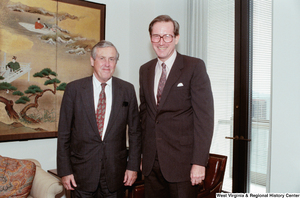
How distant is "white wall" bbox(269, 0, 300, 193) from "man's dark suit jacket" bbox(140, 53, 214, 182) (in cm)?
74

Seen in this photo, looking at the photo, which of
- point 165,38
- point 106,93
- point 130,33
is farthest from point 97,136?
point 130,33

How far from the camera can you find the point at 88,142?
1.92m

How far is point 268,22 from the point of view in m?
2.66

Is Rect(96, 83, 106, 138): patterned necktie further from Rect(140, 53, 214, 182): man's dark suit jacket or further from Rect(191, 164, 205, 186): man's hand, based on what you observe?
Rect(191, 164, 205, 186): man's hand

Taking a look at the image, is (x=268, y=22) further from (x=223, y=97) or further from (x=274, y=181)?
(x=274, y=181)

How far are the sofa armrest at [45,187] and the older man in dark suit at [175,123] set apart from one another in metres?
1.14

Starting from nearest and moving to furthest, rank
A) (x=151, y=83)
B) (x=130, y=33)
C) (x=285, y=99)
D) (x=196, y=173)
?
(x=196, y=173), (x=151, y=83), (x=285, y=99), (x=130, y=33)

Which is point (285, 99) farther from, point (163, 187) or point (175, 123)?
point (163, 187)

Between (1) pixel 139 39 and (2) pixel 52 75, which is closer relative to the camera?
(2) pixel 52 75

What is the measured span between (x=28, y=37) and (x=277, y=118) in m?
2.75

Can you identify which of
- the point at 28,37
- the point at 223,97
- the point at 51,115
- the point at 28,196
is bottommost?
the point at 28,196

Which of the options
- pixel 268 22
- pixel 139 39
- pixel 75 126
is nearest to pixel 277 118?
pixel 268 22

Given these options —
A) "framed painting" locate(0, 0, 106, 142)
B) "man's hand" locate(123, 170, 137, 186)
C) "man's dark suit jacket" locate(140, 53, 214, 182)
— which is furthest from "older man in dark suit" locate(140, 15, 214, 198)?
"framed painting" locate(0, 0, 106, 142)

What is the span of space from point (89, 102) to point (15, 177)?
128cm
